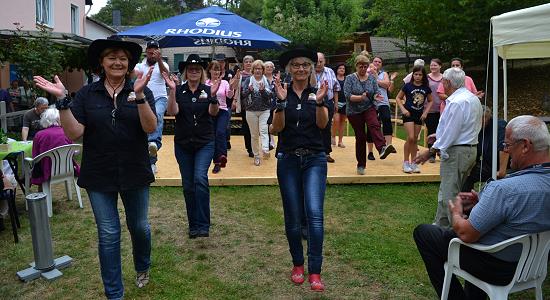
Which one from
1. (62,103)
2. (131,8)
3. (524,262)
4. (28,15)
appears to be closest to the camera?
(524,262)

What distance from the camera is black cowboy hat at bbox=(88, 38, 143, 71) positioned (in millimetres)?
3305

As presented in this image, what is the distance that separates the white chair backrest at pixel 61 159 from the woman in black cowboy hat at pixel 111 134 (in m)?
2.54

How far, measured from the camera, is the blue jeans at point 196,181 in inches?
190

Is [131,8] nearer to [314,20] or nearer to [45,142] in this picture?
[314,20]

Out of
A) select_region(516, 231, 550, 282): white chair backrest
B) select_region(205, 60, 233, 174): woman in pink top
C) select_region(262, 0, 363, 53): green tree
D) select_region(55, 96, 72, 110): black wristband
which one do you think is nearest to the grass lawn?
select_region(205, 60, 233, 174): woman in pink top

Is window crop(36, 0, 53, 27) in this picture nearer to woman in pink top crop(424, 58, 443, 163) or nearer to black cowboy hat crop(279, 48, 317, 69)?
woman in pink top crop(424, 58, 443, 163)

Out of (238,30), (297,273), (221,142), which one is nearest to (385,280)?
(297,273)

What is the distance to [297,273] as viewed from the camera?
157 inches

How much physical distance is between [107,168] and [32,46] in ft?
35.5

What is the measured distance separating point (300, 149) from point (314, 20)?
26978 mm

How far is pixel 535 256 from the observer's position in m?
2.83

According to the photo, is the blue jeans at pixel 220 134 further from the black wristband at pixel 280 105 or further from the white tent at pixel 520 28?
the white tent at pixel 520 28

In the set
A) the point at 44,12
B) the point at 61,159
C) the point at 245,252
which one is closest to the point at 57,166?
the point at 61,159

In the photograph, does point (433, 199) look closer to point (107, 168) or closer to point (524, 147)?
point (524, 147)
